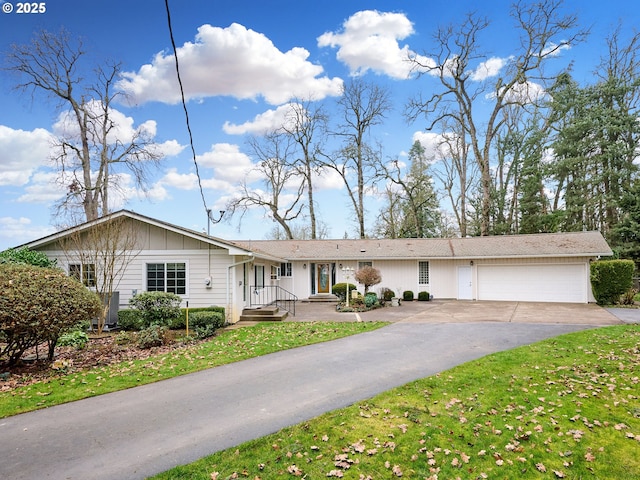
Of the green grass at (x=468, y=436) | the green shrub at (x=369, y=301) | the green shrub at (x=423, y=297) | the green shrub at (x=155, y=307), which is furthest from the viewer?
the green shrub at (x=423, y=297)

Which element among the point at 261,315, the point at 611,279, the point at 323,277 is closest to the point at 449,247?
the point at 323,277

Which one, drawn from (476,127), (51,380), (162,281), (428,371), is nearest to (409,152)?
(476,127)

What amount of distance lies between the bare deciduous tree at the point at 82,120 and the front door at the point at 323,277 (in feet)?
41.3

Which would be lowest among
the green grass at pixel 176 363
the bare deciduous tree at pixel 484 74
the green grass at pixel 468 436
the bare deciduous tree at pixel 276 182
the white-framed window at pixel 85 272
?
the green grass at pixel 176 363

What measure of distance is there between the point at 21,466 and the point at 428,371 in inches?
244

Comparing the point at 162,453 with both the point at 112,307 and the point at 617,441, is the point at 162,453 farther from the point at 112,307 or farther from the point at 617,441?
the point at 112,307

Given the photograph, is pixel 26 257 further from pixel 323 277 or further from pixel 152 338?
pixel 323 277

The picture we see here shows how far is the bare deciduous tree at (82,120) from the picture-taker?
21594 millimetres

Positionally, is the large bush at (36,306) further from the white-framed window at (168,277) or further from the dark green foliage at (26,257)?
the white-framed window at (168,277)

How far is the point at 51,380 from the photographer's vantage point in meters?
7.21

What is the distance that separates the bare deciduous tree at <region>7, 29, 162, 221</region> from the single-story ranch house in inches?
379

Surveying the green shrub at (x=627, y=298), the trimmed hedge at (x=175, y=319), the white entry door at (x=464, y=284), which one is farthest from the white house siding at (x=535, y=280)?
the trimmed hedge at (x=175, y=319)

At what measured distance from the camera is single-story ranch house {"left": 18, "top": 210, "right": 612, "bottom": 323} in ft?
45.0

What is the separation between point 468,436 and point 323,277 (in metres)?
19.0
